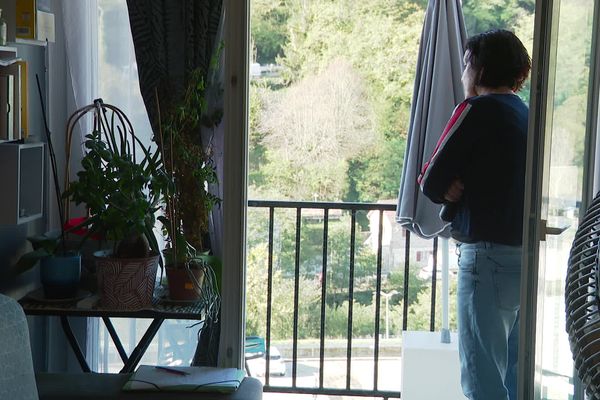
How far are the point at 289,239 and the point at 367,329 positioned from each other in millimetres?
635

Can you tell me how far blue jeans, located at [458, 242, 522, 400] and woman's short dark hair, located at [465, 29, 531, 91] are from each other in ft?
1.91

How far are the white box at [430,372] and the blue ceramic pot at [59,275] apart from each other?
1.63 metres

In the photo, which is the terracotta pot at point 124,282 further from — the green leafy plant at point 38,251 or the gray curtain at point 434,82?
the gray curtain at point 434,82

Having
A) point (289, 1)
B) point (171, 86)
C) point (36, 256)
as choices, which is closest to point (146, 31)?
point (171, 86)

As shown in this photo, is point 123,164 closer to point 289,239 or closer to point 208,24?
point 208,24

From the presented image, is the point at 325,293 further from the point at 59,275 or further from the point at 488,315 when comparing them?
the point at 59,275

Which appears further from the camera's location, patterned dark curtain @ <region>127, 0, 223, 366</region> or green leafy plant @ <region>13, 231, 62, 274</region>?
patterned dark curtain @ <region>127, 0, 223, 366</region>

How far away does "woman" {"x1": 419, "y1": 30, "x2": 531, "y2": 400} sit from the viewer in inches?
115

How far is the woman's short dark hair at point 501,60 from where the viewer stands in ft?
9.78

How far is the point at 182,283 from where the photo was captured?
2916mm

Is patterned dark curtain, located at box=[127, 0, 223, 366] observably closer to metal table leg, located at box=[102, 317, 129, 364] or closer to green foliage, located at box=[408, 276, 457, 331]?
metal table leg, located at box=[102, 317, 129, 364]

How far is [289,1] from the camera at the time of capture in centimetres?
435

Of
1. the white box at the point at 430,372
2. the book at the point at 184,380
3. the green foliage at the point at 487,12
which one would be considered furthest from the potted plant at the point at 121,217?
the green foliage at the point at 487,12

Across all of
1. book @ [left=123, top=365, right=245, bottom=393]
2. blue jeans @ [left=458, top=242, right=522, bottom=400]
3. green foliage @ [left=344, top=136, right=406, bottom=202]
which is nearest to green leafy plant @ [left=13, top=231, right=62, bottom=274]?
book @ [left=123, top=365, right=245, bottom=393]
